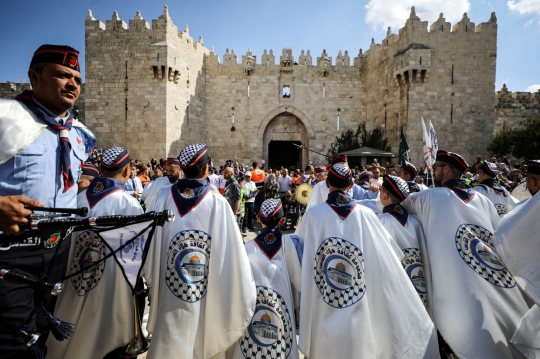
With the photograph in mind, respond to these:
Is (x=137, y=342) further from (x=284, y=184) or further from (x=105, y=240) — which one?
(x=284, y=184)

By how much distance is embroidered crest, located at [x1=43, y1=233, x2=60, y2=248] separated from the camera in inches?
75.7

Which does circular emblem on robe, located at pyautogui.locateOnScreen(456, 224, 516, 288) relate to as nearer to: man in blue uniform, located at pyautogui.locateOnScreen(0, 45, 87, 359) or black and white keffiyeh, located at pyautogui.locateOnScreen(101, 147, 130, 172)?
black and white keffiyeh, located at pyautogui.locateOnScreen(101, 147, 130, 172)

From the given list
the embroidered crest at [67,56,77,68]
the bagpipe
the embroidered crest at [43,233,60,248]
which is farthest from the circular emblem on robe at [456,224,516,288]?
the embroidered crest at [67,56,77,68]

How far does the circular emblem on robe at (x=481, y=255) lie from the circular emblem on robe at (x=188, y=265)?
2.18 meters

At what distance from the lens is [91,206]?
8.45ft

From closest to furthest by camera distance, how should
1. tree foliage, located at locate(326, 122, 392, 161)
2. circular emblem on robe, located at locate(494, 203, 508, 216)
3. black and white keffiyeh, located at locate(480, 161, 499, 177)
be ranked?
circular emblem on robe, located at locate(494, 203, 508, 216)
black and white keffiyeh, located at locate(480, 161, 499, 177)
tree foliage, located at locate(326, 122, 392, 161)

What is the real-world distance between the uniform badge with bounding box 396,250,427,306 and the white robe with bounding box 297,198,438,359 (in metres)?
0.43

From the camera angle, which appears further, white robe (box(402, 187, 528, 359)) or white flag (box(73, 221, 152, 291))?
white robe (box(402, 187, 528, 359))

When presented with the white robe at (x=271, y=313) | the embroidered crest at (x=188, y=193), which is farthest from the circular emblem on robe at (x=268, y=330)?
the embroidered crest at (x=188, y=193)

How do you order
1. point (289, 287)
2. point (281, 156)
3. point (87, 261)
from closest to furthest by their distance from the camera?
point (87, 261) < point (289, 287) < point (281, 156)

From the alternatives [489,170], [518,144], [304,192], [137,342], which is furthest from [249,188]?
[518,144]

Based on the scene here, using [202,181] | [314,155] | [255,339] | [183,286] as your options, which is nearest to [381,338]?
[255,339]

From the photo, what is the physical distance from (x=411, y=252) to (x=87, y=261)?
270cm

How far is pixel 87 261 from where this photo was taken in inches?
97.7
